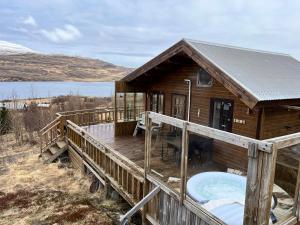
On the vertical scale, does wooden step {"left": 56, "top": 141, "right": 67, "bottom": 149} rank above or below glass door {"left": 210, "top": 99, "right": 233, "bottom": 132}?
below

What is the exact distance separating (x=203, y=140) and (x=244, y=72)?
7.40 feet

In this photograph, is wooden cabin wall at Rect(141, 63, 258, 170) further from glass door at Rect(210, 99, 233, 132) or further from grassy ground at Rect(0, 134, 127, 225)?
grassy ground at Rect(0, 134, 127, 225)

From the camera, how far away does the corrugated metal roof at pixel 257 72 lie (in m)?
6.37

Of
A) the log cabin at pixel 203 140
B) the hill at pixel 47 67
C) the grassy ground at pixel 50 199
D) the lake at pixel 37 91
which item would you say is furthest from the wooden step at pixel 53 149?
the hill at pixel 47 67

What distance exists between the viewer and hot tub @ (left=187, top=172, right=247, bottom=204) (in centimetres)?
549

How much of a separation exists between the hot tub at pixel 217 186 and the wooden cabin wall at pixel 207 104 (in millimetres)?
1343

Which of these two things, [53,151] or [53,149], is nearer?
[53,151]

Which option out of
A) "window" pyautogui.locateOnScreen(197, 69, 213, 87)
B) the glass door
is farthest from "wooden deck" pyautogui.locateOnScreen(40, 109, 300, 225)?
"window" pyautogui.locateOnScreen(197, 69, 213, 87)

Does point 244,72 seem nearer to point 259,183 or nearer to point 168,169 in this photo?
point 168,169

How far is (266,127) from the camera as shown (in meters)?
7.11

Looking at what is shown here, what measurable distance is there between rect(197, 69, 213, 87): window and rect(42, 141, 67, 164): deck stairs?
21.2 ft

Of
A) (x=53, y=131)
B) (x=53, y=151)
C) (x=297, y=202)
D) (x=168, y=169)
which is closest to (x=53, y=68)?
(x=53, y=131)

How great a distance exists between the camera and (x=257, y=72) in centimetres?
776

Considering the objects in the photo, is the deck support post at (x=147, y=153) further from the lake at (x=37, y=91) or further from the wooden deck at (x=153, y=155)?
the lake at (x=37, y=91)
